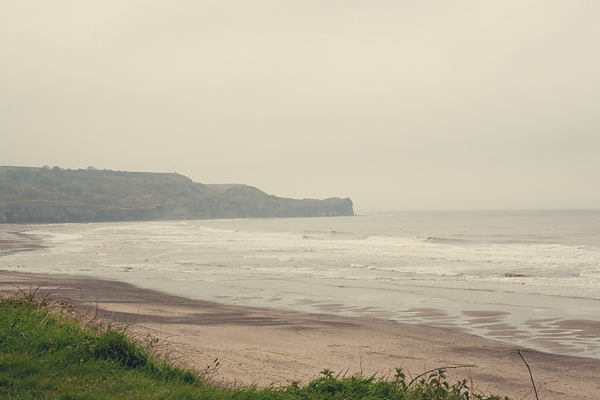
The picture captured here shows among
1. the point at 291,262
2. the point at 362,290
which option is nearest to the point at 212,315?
the point at 362,290

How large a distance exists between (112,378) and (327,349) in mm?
5701

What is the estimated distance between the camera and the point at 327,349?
1056 centimetres

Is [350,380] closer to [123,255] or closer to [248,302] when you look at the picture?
[248,302]

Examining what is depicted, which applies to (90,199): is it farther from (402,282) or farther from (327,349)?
(327,349)

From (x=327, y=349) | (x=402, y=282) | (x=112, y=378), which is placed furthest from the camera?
(x=402, y=282)

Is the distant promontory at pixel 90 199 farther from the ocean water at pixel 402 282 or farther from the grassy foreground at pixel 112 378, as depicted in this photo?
the grassy foreground at pixel 112 378

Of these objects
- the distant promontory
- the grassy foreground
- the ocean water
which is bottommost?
the ocean water

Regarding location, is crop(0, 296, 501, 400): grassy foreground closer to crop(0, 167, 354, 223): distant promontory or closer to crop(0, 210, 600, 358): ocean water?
crop(0, 210, 600, 358): ocean water

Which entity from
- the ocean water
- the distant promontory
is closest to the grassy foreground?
the ocean water

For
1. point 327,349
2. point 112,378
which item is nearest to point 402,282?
point 327,349

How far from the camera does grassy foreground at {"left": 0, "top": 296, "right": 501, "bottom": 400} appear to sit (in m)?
5.09

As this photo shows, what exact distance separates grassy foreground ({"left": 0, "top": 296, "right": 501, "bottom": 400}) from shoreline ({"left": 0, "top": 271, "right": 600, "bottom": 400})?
783 mm

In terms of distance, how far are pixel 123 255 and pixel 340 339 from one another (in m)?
27.2

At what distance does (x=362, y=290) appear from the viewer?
20.3 m
